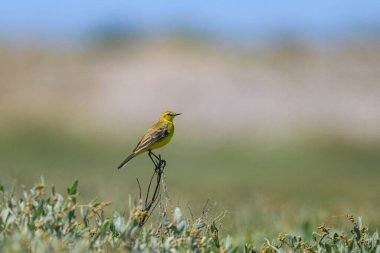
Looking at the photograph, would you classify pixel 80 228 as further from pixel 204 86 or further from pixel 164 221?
pixel 204 86

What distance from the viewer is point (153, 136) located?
7562 mm

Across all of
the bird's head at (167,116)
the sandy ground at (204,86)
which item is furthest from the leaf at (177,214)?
the sandy ground at (204,86)

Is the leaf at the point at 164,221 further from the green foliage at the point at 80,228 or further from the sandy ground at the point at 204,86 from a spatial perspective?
the sandy ground at the point at 204,86

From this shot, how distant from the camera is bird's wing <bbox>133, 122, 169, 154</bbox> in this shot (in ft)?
24.7

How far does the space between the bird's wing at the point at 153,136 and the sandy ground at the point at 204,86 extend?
99.1 feet

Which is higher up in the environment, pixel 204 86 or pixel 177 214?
pixel 204 86

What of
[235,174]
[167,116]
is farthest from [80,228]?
[235,174]

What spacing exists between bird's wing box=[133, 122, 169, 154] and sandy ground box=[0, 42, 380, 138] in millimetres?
30221

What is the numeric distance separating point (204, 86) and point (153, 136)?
3746cm

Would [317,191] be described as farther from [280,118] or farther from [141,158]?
[280,118]

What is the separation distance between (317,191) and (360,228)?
1251cm

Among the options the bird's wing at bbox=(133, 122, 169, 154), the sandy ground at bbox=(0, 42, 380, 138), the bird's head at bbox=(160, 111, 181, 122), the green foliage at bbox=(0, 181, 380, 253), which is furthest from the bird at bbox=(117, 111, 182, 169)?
the sandy ground at bbox=(0, 42, 380, 138)

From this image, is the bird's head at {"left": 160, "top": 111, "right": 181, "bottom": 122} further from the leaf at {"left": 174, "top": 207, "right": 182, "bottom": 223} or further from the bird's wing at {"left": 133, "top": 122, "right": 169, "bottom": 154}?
the leaf at {"left": 174, "top": 207, "right": 182, "bottom": 223}

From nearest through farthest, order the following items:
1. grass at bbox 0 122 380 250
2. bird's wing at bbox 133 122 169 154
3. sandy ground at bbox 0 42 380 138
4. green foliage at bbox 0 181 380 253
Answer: green foliage at bbox 0 181 380 253 < bird's wing at bbox 133 122 169 154 < grass at bbox 0 122 380 250 < sandy ground at bbox 0 42 380 138
